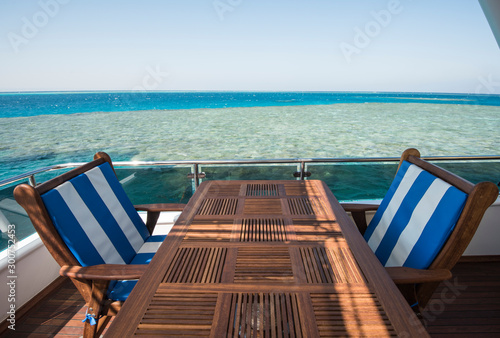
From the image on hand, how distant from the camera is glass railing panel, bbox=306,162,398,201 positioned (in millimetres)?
2691

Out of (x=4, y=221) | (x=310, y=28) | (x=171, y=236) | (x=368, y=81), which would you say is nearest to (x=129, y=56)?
(x=310, y=28)

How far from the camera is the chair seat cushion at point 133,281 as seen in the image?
1292mm

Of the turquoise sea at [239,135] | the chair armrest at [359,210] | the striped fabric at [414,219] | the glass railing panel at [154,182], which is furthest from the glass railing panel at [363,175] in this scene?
the turquoise sea at [239,135]

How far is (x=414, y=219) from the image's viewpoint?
1.33 m

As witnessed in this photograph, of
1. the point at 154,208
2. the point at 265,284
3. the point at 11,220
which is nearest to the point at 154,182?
the point at 11,220

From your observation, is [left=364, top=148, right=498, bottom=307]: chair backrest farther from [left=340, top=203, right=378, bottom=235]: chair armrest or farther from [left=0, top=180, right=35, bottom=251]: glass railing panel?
[left=0, top=180, right=35, bottom=251]: glass railing panel

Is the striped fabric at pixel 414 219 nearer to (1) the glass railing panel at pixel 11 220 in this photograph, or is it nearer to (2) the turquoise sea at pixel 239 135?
(1) the glass railing panel at pixel 11 220

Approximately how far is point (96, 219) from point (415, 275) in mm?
1561

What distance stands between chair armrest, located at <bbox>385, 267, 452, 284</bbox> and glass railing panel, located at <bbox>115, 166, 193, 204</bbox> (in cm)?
183

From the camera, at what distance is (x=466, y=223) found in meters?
1.04

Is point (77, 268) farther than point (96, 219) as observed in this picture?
No

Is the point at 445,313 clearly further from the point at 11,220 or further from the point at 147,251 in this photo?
the point at 11,220

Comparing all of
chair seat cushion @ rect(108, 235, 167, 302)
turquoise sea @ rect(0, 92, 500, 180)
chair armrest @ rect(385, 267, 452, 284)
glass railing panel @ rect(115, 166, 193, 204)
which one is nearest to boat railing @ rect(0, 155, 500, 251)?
glass railing panel @ rect(115, 166, 193, 204)

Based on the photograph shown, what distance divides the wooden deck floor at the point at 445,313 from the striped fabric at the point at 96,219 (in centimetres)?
63
